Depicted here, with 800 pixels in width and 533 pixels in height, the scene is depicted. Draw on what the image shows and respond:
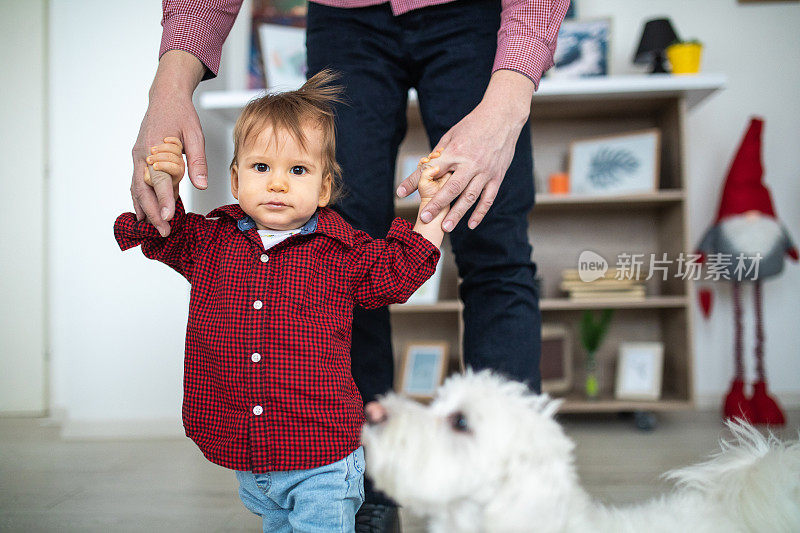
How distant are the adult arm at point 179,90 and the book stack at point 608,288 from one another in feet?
5.33

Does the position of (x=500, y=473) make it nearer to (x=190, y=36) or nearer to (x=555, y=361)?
(x=190, y=36)

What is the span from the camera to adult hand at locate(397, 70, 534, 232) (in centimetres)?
78

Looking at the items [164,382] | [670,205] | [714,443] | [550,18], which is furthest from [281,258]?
[670,205]

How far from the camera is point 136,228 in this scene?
807 millimetres

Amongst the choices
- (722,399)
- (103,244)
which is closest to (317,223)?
(103,244)

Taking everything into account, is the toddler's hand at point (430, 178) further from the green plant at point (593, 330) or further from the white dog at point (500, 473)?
the green plant at point (593, 330)

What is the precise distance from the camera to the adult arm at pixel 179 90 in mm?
786

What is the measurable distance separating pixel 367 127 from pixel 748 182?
1.76 meters

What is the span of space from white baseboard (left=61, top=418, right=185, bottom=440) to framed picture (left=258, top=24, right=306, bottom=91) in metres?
1.34

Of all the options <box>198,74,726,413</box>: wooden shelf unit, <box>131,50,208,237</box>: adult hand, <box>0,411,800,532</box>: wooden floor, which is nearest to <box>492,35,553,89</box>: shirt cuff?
<box>131,50,208,237</box>: adult hand

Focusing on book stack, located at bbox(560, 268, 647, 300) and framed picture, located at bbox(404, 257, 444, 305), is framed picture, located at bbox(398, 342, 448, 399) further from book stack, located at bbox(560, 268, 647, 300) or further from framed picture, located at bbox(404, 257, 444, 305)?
book stack, located at bbox(560, 268, 647, 300)

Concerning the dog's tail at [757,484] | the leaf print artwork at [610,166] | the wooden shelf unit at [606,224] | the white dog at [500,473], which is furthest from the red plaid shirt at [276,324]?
the leaf print artwork at [610,166]

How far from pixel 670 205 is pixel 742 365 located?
2.12 feet

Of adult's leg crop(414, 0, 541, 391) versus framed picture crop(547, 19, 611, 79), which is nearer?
adult's leg crop(414, 0, 541, 391)
